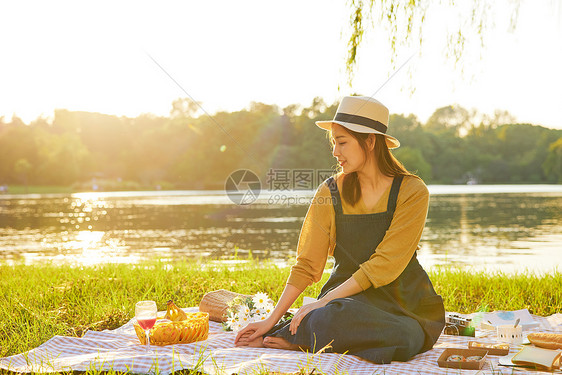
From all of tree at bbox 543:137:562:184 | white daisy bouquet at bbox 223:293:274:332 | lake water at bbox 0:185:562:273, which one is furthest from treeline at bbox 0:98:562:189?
white daisy bouquet at bbox 223:293:274:332

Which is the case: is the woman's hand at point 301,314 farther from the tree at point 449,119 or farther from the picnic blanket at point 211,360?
the tree at point 449,119

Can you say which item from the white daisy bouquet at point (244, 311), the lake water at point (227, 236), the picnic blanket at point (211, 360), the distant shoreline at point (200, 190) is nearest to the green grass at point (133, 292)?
the picnic blanket at point (211, 360)

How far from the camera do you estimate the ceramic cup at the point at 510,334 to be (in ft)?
11.9

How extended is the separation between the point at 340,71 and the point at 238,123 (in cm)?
4798

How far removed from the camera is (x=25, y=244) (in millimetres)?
21203

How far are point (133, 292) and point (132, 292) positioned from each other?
0.03 meters

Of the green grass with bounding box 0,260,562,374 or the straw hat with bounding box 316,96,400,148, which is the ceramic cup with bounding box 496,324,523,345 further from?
the straw hat with bounding box 316,96,400,148

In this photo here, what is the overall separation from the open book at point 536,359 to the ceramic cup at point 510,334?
541mm

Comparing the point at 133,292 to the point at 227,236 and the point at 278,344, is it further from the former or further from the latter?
the point at 227,236

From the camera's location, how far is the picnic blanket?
300 cm

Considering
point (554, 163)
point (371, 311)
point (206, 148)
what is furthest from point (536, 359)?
point (554, 163)

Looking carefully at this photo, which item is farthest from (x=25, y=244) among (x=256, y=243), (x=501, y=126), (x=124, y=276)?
(x=501, y=126)

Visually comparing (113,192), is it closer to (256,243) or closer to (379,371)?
(256,243)

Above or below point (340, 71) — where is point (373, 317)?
below
